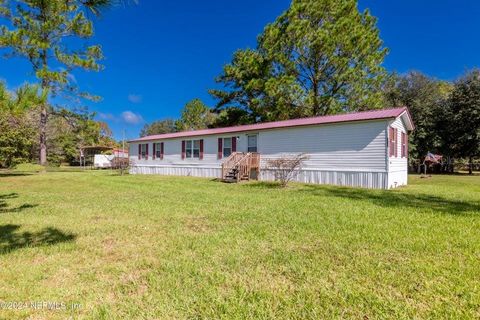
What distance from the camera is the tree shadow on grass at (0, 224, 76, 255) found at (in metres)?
4.07

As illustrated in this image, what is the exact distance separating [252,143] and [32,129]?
55.5 feet

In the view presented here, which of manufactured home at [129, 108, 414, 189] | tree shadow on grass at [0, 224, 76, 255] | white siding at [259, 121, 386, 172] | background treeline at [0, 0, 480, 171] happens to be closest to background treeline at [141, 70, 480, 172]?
background treeline at [0, 0, 480, 171]

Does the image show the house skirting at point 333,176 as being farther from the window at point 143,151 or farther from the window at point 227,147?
the window at point 143,151

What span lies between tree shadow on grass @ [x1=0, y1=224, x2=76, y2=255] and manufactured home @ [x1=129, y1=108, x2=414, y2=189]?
9.70m

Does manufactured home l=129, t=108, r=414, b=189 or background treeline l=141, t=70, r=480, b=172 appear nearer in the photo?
manufactured home l=129, t=108, r=414, b=189

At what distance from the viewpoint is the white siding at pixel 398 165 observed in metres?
11.6

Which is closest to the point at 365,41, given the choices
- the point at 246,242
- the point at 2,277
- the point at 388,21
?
the point at 388,21

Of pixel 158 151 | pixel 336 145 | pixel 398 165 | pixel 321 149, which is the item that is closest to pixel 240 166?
pixel 321 149

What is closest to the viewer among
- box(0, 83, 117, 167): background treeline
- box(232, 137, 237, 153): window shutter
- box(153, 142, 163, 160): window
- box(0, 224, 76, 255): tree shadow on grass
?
box(0, 224, 76, 255): tree shadow on grass

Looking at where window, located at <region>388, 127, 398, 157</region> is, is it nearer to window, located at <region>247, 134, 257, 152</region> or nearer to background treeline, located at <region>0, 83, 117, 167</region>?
window, located at <region>247, 134, 257, 152</region>

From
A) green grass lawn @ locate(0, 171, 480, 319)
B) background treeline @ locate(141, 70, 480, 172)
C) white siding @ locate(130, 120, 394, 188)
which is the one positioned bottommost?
green grass lawn @ locate(0, 171, 480, 319)

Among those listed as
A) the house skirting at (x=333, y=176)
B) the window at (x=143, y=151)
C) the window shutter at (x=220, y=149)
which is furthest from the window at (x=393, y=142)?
the window at (x=143, y=151)

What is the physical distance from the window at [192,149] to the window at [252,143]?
4028 mm

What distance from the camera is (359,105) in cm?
2212
